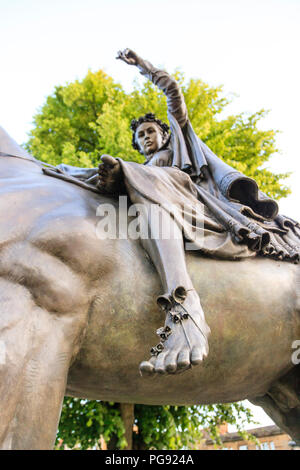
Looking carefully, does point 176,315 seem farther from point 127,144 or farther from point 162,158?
point 127,144

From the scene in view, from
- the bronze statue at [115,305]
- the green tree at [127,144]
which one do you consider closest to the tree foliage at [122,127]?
the green tree at [127,144]

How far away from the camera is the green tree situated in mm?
8016

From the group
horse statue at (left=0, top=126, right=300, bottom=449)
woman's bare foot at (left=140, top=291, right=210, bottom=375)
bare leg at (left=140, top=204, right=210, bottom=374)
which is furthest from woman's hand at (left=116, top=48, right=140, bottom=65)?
woman's bare foot at (left=140, top=291, right=210, bottom=375)

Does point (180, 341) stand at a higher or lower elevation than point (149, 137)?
lower

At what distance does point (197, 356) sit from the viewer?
1961 millimetres

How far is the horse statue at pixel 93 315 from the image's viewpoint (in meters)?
2.01

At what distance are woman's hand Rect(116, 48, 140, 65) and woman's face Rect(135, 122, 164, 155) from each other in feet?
1.78

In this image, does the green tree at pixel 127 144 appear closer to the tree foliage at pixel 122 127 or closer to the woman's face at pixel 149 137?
the tree foliage at pixel 122 127

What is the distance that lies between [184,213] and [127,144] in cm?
755

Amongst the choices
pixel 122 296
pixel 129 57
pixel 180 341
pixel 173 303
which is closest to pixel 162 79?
pixel 129 57

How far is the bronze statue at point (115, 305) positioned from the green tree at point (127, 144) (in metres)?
5.45

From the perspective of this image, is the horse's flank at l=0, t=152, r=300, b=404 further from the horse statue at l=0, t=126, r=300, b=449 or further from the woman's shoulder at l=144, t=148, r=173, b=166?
the woman's shoulder at l=144, t=148, r=173, b=166

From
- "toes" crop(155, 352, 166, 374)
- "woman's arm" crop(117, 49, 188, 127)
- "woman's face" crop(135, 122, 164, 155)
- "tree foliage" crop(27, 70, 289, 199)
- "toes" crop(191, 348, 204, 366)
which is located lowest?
"toes" crop(155, 352, 166, 374)
